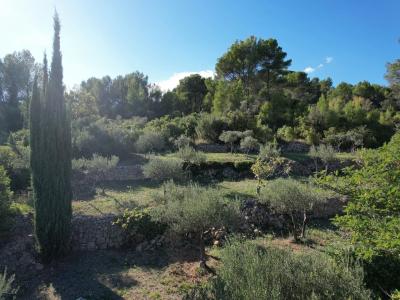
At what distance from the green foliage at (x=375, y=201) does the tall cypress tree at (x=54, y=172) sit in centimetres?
727

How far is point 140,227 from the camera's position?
34.7 ft

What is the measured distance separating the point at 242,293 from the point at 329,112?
25790 mm

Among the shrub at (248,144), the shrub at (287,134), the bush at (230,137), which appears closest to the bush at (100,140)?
the bush at (230,137)

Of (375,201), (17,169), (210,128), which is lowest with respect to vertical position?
(17,169)

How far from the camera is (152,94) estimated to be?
142ft

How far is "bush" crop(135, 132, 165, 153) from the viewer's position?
2194 centimetres

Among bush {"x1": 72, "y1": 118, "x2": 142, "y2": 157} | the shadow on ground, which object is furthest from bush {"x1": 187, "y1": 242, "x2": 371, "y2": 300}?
bush {"x1": 72, "y1": 118, "x2": 142, "y2": 157}

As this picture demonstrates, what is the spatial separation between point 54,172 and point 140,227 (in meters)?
3.10

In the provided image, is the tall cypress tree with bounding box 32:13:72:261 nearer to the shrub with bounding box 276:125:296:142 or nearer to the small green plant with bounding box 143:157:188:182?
the small green plant with bounding box 143:157:188:182

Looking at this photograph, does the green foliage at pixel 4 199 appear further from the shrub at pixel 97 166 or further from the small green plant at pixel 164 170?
the small green plant at pixel 164 170

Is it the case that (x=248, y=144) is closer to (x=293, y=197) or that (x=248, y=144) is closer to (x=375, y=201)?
(x=293, y=197)

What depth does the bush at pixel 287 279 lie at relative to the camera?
14.5 feet

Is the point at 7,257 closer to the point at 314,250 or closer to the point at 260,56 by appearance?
the point at 314,250

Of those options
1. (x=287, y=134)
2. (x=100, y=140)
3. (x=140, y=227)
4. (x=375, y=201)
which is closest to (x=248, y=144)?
(x=287, y=134)
